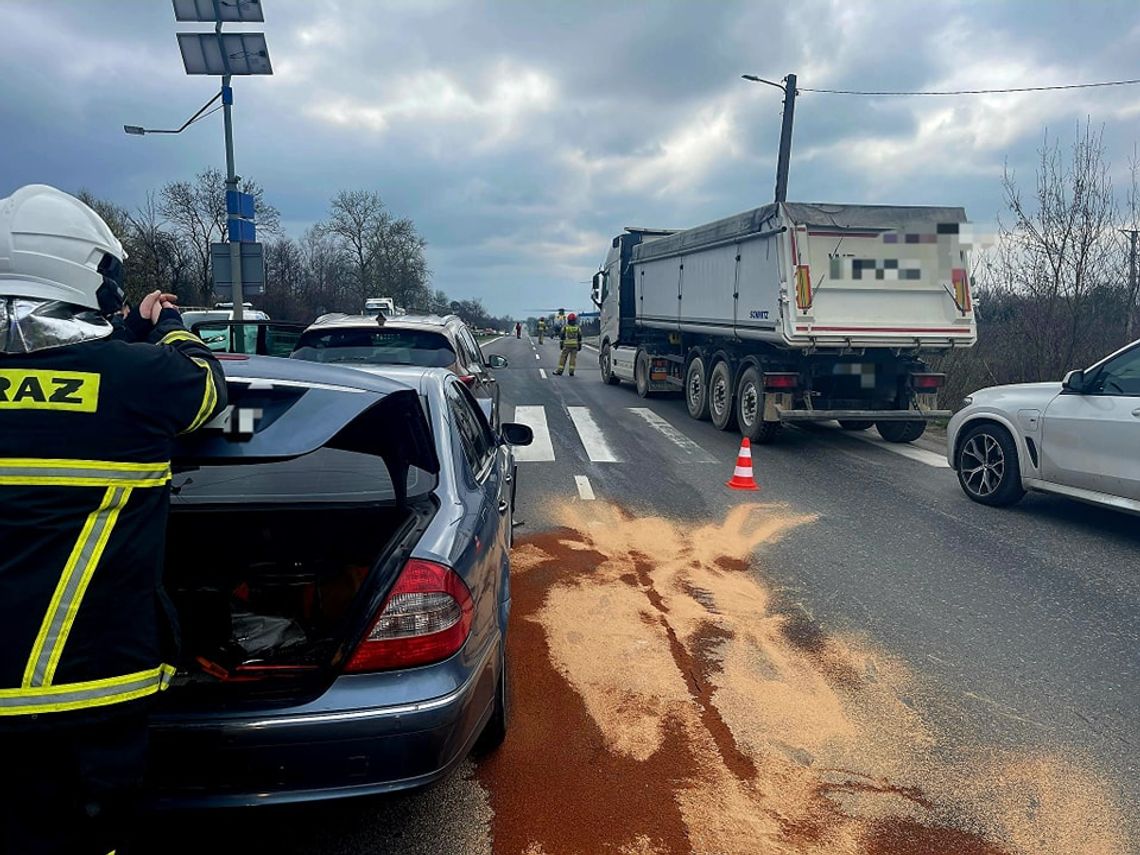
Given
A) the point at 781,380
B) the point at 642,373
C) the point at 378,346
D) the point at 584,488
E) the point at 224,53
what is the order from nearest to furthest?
1. the point at 378,346
2. the point at 584,488
3. the point at 781,380
4. the point at 224,53
5. the point at 642,373

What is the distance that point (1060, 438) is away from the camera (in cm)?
661

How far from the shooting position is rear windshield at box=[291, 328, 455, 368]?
740cm

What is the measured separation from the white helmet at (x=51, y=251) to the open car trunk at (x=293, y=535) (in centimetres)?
85

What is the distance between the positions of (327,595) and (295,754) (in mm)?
955

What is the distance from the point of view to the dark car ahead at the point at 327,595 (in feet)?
7.48

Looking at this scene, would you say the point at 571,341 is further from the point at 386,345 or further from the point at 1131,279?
the point at 386,345

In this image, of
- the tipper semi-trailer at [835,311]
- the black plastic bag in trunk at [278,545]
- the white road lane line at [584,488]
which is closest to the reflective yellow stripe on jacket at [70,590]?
the black plastic bag in trunk at [278,545]

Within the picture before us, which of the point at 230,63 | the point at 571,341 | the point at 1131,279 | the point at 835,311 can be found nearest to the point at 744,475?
the point at 835,311

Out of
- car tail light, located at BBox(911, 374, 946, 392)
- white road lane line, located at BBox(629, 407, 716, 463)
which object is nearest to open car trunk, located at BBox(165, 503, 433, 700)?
white road lane line, located at BBox(629, 407, 716, 463)

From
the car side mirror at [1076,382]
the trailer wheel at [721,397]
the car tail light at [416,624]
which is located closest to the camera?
the car tail light at [416,624]

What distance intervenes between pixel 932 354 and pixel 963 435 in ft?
10.1

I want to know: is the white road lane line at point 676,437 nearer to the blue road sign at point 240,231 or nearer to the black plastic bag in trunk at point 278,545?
the black plastic bag in trunk at point 278,545

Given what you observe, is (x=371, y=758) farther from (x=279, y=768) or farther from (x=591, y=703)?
(x=591, y=703)

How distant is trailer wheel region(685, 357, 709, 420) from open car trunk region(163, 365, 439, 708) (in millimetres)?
9769
